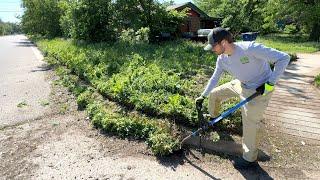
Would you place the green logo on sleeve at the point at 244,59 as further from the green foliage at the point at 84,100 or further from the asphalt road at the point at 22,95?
the asphalt road at the point at 22,95

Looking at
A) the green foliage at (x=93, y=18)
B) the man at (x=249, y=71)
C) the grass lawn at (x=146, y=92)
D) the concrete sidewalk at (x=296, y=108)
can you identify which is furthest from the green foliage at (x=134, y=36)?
the man at (x=249, y=71)

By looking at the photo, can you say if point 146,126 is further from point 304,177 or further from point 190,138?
point 304,177

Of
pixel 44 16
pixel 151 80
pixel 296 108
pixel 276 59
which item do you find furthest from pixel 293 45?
pixel 44 16

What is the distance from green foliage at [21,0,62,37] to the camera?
103 ft

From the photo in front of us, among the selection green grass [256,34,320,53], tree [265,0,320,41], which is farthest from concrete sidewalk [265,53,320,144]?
tree [265,0,320,41]

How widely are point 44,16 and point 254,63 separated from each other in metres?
30.3

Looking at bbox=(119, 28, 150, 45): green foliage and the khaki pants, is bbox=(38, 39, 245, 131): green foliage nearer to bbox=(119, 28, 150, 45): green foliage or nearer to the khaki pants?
the khaki pants

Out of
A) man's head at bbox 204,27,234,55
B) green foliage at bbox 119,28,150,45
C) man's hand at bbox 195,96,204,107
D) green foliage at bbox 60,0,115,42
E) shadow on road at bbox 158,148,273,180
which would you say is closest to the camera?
man's head at bbox 204,27,234,55

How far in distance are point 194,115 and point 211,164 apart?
42.4 inches

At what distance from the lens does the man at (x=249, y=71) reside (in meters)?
3.99

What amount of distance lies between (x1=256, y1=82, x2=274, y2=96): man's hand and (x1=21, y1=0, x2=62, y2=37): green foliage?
28931mm

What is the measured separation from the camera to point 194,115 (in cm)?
571

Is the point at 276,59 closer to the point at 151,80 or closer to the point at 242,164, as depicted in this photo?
the point at 242,164

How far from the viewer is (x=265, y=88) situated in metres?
4.03
